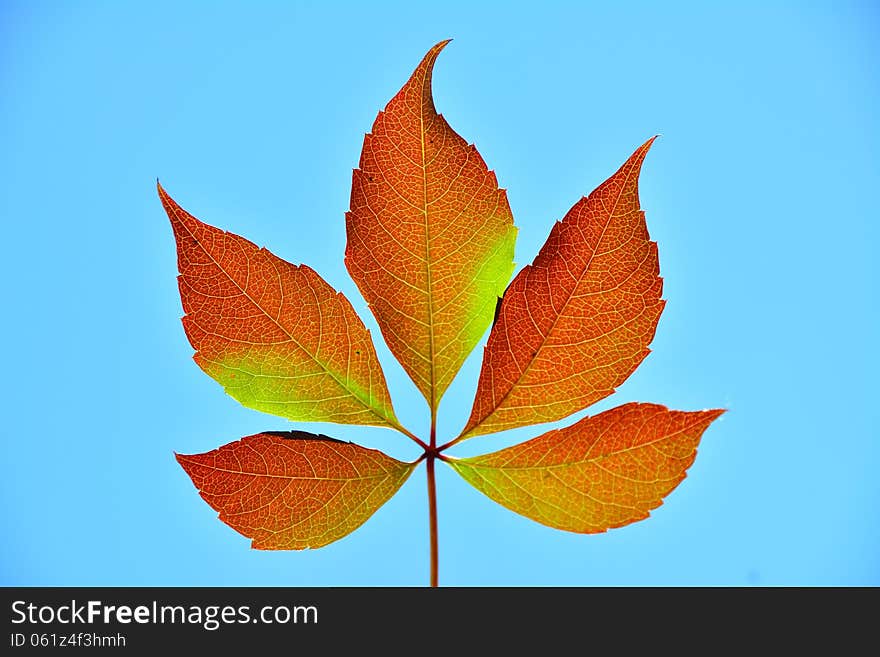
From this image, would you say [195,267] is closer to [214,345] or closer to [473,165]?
[214,345]

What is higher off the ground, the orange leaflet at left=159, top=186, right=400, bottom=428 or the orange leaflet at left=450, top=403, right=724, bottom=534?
the orange leaflet at left=159, top=186, right=400, bottom=428

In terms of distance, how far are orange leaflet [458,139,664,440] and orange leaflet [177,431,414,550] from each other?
0.27ft

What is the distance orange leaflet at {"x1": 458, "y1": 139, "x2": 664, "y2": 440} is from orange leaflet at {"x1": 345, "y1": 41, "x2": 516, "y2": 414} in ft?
0.07

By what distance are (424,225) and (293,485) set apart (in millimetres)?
151

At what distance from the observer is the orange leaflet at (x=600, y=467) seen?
351mm

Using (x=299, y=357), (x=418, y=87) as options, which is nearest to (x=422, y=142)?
(x=418, y=87)

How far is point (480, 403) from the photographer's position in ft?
1.28

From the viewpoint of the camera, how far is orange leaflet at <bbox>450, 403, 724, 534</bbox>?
0.35 metres

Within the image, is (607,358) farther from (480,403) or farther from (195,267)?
(195,267)

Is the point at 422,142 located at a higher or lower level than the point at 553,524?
higher

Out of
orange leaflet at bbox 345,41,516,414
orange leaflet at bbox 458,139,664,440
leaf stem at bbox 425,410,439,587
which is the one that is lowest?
leaf stem at bbox 425,410,439,587

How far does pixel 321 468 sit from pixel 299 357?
0.06 metres

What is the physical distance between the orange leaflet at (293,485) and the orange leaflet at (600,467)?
0.06 meters

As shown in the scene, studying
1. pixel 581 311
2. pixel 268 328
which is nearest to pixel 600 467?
pixel 581 311
